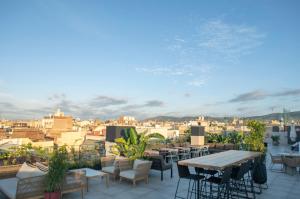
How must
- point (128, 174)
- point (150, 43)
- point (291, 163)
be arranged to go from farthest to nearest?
point (150, 43) < point (291, 163) < point (128, 174)

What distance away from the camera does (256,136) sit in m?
6.53

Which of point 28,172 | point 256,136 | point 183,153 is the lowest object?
point 183,153

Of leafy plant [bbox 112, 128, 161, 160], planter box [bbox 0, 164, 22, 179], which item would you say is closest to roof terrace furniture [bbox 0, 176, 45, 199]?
planter box [bbox 0, 164, 22, 179]

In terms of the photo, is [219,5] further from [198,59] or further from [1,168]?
[1,168]

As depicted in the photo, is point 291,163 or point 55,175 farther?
point 291,163

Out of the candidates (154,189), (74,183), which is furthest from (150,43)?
(74,183)

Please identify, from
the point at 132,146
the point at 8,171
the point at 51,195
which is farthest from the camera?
the point at 132,146

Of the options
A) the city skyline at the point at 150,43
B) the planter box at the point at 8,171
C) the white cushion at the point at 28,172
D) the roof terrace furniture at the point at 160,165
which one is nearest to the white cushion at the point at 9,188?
the white cushion at the point at 28,172

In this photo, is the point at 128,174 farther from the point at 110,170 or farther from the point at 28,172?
the point at 28,172

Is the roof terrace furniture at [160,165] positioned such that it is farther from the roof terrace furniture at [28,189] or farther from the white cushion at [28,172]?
the roof terrace furniture at [28,189]

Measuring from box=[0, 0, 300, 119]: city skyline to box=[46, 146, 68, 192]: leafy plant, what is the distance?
7269mm

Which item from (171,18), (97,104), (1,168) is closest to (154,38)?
(171,18)

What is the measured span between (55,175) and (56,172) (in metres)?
0.06

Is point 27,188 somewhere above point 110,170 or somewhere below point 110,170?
above
